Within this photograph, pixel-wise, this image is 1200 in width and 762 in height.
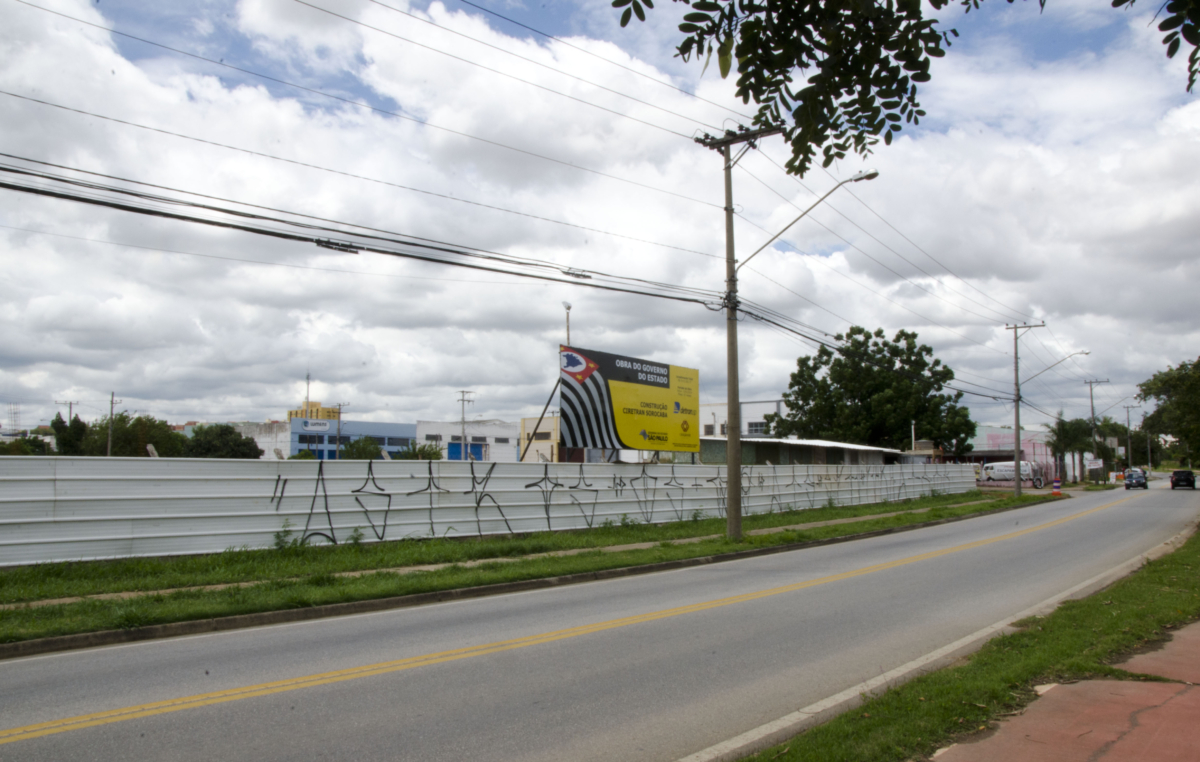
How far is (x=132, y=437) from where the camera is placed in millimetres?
80250

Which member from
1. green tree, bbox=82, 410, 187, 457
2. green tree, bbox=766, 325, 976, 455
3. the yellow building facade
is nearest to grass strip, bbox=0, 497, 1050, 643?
green tree, bbox=766, 325, 976, 455

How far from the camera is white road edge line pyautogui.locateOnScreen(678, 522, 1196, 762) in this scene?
4.82 meters

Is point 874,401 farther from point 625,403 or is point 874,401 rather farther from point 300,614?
point 300,614

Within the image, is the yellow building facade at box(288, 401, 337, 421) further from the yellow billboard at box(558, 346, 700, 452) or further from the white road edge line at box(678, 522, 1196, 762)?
the white road edge line at box(678, 522, 1196, 762)

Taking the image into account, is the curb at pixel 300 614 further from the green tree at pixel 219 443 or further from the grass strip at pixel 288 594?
the green tree at pixel 219 443

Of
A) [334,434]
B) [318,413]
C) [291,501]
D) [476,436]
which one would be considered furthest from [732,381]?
[318,413]

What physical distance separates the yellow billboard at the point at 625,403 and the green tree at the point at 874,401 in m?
37.2

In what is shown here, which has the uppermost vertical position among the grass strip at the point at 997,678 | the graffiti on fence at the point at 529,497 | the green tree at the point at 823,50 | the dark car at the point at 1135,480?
the green tree at the point at 823,50

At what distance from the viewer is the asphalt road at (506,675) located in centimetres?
508

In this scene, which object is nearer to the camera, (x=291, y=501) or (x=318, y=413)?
(x=291, y=501)

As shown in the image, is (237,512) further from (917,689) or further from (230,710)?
(917,689)

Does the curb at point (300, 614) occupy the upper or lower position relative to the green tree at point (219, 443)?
lower

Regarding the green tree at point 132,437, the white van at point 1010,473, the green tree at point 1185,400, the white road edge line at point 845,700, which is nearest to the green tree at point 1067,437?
the white van at point 1010,473

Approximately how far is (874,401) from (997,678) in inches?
2194
